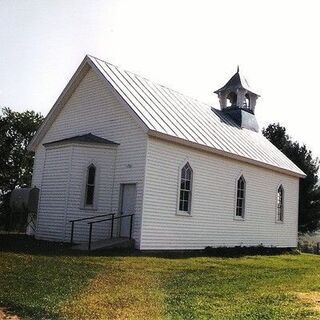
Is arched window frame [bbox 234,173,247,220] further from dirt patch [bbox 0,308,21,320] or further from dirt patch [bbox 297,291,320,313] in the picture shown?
dirt patch [bbox 0,308,21,320]

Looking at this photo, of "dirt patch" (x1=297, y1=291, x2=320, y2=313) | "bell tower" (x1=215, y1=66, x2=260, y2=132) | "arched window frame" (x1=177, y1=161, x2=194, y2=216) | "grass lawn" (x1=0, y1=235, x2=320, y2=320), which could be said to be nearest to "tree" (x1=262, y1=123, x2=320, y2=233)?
"bell tower" (x1=215, y1=66, x2=260, y2=132)

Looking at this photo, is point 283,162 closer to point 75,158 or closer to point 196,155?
point 196,155

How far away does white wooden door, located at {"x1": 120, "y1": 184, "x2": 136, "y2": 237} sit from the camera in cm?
1874

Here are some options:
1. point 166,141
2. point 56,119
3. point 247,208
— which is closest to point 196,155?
point 166,141

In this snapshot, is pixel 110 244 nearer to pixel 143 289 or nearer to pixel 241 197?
pixel 143 289

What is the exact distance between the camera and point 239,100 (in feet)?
101

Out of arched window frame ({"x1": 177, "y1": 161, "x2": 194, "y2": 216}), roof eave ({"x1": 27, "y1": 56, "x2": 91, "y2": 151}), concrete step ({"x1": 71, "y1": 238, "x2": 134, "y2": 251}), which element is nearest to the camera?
concrete step ({"x1": 71, "y1": 238, "x2": 134, "y2": 251})

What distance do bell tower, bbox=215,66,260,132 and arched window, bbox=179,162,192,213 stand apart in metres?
10.7

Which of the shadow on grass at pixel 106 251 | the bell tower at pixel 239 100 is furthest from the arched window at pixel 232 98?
the shadow on grass at pixel 106 251

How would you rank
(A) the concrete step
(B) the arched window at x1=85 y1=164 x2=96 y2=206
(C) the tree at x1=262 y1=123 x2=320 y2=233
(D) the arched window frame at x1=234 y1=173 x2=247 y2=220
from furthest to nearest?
(C) the tree at x1=262 y1=123 x2=320 y2=233 → (D) the arched window frame at x1=234 y1=173 x2=247 y2=220 → (B) the arched window at x1=85 y1=164 x2=96 y2=206 → (A) the concrete step

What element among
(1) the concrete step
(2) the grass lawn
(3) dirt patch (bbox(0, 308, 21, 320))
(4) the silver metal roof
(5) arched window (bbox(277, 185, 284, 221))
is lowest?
(3) dirt patch (bbox(0, 308, 21, 320))

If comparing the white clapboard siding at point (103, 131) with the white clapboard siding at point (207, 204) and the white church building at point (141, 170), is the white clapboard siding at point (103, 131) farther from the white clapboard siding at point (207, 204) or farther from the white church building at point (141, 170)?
the white clapboard siding at point (207, 204)

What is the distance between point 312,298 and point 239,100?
22.5 m

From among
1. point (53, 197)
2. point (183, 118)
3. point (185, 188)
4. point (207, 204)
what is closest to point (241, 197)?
point (207, 204)
